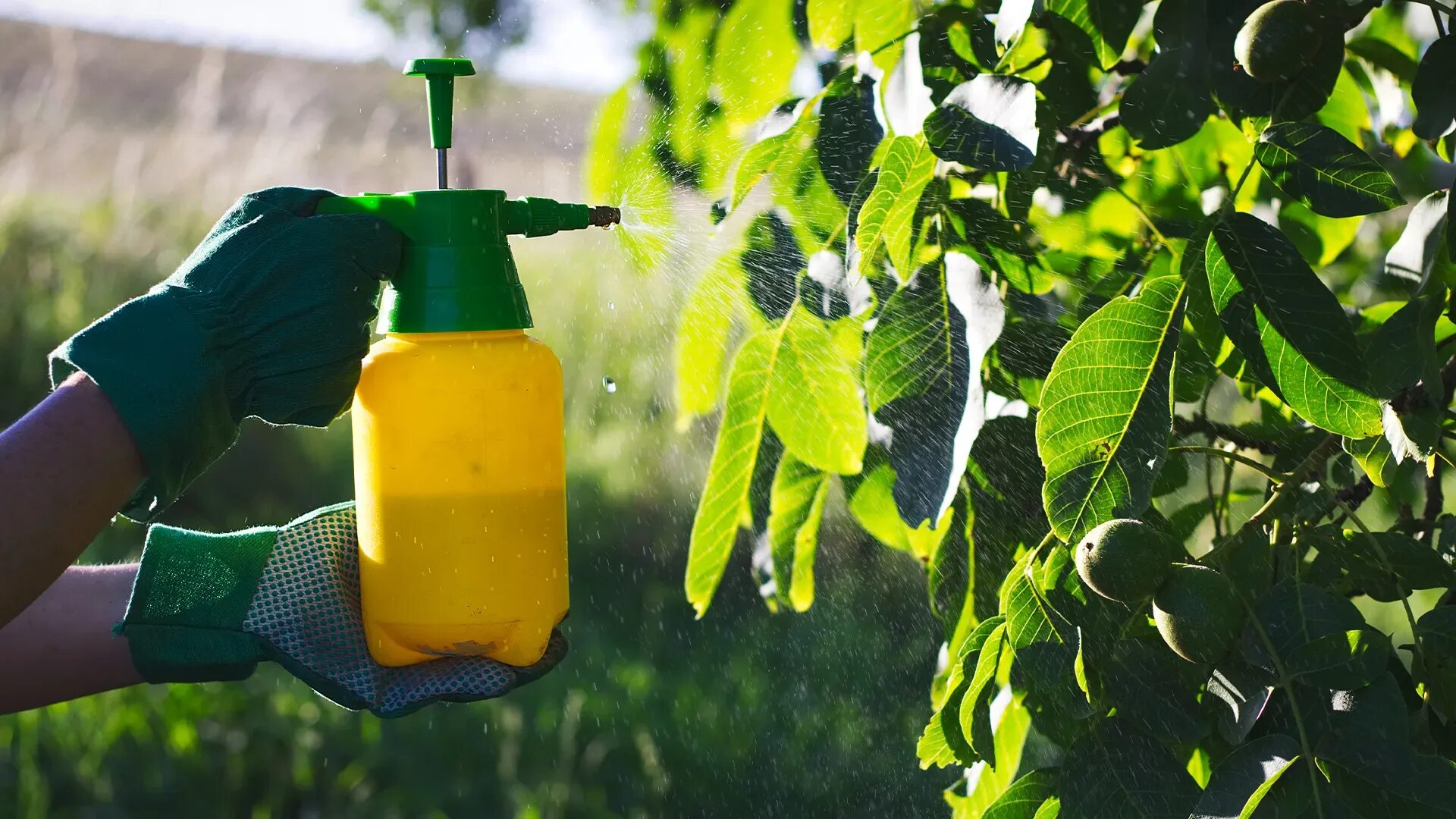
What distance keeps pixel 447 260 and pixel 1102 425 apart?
55 cm

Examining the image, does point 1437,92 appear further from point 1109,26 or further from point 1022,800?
point 1022,800

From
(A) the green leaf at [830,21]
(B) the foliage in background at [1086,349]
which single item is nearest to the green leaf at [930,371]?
(B) the foliage in background at [1086,349]

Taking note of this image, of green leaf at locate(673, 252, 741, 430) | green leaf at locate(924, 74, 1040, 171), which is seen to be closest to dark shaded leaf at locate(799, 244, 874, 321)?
green leaf at locate(673, 252, 741, 430)

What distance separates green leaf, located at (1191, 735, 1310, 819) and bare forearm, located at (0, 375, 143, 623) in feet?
2.68

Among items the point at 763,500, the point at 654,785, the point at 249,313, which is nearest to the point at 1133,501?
the point at 763,500

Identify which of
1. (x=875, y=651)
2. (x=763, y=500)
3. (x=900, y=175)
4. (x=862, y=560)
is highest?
(x=900, y=175)

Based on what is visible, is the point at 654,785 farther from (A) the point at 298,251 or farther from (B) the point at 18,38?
(B) the point at 18,38

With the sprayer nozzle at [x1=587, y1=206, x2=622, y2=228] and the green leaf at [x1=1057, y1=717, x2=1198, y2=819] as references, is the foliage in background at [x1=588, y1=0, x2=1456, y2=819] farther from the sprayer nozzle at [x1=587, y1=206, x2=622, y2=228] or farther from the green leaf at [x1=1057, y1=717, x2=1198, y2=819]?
the sprayer nozzle at [x1=587, y1=206, x2=622, y2=228]

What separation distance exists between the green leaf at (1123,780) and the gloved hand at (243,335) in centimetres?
66

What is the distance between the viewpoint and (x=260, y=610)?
129cm

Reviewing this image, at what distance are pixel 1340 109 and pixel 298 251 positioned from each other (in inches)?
38.1

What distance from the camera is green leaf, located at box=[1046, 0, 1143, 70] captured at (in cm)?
108

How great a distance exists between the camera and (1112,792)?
3.03ft

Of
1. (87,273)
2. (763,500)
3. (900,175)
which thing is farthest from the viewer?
(87,273)
